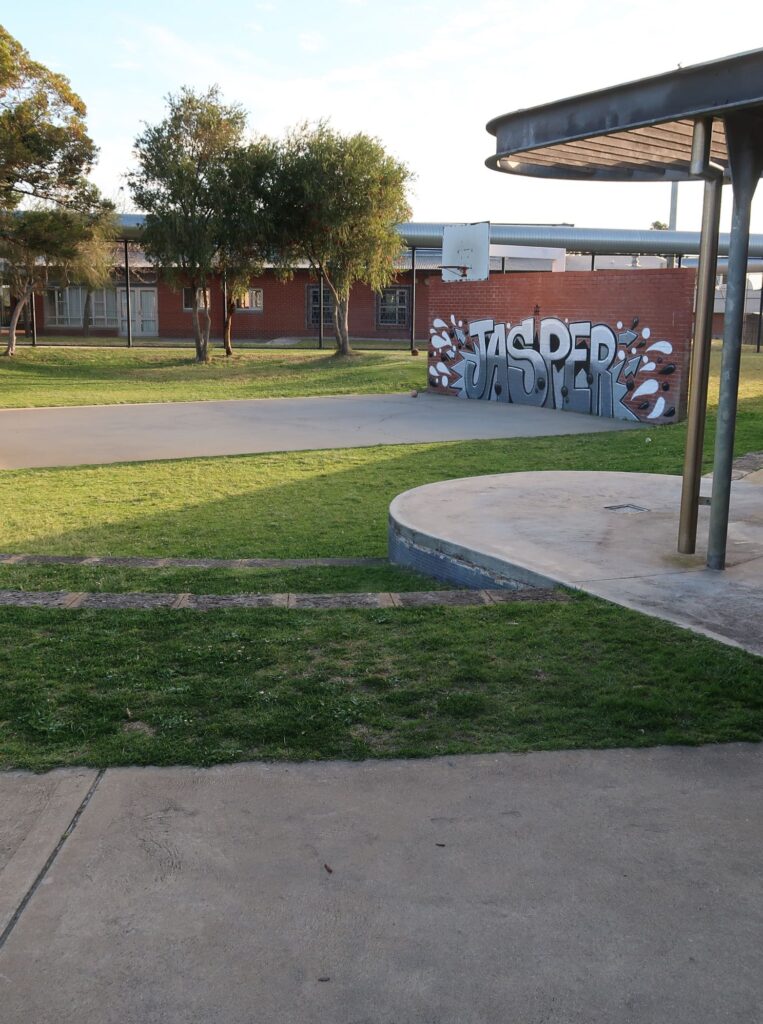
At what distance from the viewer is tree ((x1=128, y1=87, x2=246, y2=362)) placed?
3002 centimetres

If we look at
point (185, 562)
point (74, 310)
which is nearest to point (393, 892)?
point (185, 562)

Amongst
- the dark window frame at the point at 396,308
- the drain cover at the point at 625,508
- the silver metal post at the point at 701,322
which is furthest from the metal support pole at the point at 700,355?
the dark window frame at the point at 396,308

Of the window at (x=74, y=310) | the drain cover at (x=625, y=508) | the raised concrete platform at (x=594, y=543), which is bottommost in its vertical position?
the raised concrete platform at (x=594, y=543)

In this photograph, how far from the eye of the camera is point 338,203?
29859 mm

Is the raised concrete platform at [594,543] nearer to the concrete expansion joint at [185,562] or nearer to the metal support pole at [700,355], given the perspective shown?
the metal support pole at [700,355]

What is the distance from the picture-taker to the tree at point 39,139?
27750 millimetres

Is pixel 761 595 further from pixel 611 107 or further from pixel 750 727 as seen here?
pixel 611 107

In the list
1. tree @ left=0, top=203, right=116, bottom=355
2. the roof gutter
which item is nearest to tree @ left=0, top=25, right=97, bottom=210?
tree @ left=0, top=203, right=116, bottom=355

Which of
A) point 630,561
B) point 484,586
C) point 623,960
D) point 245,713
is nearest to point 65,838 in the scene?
point 245,713

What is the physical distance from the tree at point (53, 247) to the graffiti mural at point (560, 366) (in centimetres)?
1240

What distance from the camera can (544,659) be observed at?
464 cm

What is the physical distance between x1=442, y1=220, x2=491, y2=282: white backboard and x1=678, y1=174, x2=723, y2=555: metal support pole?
57.6ft

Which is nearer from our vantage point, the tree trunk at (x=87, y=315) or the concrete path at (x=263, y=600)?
the concrete path at (x=263, y=600)

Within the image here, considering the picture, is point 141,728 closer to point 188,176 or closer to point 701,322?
point 701,322
